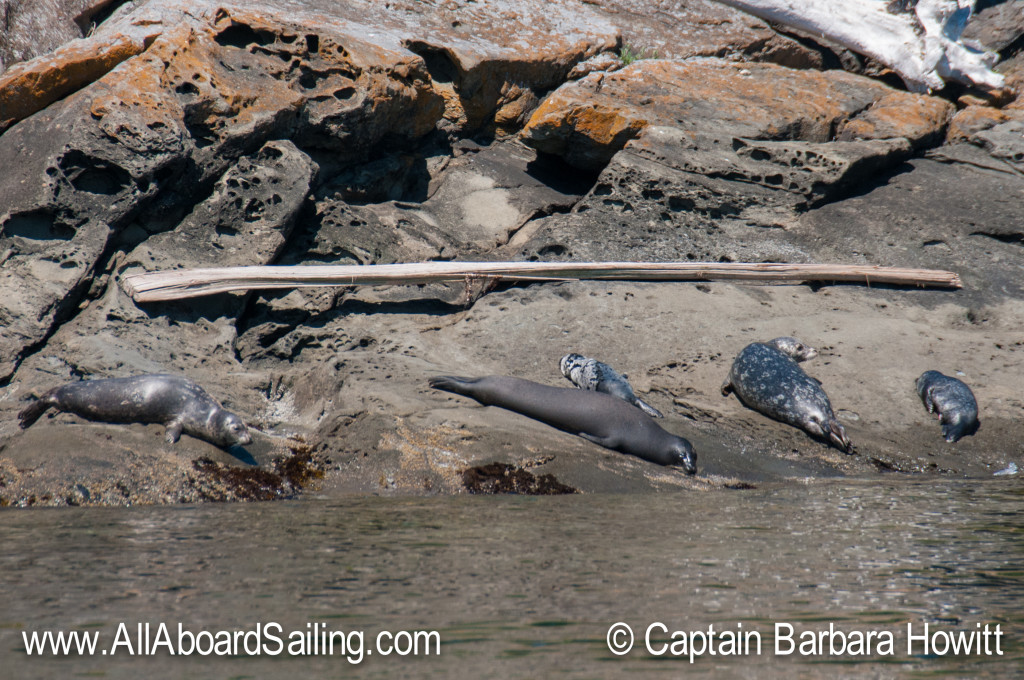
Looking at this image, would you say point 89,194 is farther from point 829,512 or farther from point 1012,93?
point 1012,93

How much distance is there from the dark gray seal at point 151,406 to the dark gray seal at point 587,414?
1.45 metres

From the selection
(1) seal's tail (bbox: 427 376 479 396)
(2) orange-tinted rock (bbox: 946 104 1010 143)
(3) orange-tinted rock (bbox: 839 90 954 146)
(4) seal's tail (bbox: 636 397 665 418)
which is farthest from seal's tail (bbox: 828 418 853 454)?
(2) orange-tinted rock (bbox: 946 104 1010 143)

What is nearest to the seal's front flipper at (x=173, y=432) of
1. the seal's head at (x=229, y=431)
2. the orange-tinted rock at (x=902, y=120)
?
the seal's head at (x=229, y=431)

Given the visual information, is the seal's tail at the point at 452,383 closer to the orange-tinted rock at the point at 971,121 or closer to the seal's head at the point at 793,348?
the seal's head at the point at 793,348

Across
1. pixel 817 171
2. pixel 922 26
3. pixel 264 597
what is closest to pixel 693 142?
pixel 817 171

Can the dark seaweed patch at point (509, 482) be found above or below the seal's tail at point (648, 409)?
above

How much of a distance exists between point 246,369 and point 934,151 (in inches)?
328

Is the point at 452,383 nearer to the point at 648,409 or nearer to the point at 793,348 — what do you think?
Result: the point at 648,409

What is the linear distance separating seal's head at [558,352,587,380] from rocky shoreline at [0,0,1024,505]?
13 centimetres

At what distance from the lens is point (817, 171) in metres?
9.00

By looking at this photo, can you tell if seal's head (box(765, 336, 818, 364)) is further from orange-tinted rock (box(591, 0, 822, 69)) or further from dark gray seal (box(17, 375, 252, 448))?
orange-tinted rock (box(591, 0, 822, 69))

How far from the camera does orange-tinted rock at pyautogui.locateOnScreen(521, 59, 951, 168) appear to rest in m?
9.44

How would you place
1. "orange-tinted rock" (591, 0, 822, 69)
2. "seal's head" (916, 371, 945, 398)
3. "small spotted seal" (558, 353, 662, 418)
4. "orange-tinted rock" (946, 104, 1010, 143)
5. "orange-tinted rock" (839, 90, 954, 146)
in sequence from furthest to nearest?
"orange-tinted rock" (591, 0, 822, 69)
"orange-tinted rock" (946, 104, 1010, 143)
"orange-tinted rock" (839, 90, 954, 146)
"seal's head" (916, 371, 945, 398)
"small spotted seal" (558, 353, 662, 418)

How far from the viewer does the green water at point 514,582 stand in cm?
200
